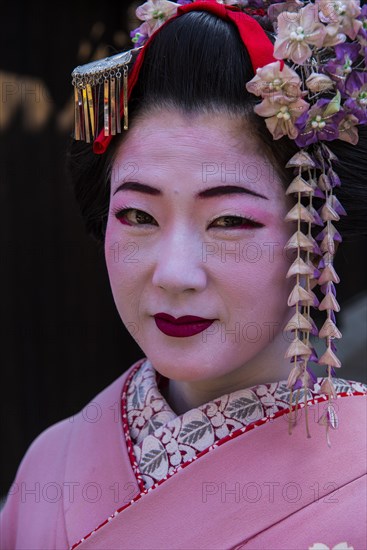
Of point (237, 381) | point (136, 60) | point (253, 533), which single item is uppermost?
point (136, 60)

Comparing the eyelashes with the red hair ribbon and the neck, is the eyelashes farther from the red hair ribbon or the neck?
the neck

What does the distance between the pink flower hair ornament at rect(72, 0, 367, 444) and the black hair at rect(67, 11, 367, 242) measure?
26mm

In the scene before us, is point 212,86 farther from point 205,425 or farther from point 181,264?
point 205,425

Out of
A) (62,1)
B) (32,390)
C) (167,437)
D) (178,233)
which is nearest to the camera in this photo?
(178,233)

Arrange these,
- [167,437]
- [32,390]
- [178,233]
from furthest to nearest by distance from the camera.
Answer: [32,390], [167,437], [178,233]

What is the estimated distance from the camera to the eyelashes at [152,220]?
4.61 feet

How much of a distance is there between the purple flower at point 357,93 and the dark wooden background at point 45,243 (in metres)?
2.12

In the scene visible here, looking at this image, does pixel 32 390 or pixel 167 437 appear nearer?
pixel 167 437

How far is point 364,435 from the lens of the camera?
146 centimetres

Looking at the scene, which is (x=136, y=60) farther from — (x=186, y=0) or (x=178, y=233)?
(x=178, y=233)

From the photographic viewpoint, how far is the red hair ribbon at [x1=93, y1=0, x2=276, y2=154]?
139 centimetres

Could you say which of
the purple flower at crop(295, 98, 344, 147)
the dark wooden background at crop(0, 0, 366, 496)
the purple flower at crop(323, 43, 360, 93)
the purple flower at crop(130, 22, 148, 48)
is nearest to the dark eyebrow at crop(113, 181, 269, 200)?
the purple flower at crop(295, 98, 344, 147)

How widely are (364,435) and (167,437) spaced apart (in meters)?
0.38

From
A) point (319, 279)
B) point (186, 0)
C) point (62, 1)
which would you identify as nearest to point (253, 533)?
point (319, 279)
